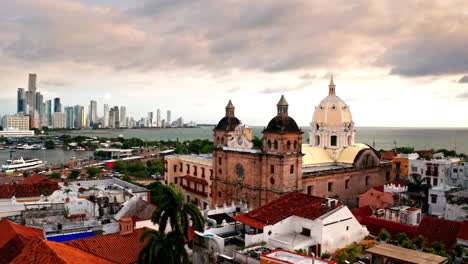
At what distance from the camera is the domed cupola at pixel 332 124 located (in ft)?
176

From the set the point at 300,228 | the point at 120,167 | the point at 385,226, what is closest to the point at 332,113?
the point at 385,226

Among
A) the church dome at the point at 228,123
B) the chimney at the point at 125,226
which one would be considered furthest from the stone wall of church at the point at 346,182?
the chimney at the point at 125,226

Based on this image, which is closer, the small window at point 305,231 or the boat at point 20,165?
the small window at point 305,231

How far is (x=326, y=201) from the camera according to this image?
2667 centimetres

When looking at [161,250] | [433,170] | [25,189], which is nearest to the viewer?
[161,250]

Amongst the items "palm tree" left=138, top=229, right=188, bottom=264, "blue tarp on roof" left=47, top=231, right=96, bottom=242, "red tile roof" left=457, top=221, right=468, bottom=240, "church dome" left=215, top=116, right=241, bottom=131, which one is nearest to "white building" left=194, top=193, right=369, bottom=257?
"palm tree" left=138, top=229, right=188, bottom=264

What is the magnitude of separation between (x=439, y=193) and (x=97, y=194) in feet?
114

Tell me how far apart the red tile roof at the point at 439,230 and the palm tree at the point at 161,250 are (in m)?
18.7

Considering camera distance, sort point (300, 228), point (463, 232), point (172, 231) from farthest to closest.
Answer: point (463, 232) < point (300, 228) < point (172, 231)

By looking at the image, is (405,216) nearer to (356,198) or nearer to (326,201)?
(326,201)

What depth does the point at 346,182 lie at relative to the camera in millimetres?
48031

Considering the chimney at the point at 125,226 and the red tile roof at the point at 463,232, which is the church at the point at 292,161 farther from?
the chimney at the point at 125,226

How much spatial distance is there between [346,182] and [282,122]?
13.1 metres

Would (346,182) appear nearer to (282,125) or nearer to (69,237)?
(282,125)
